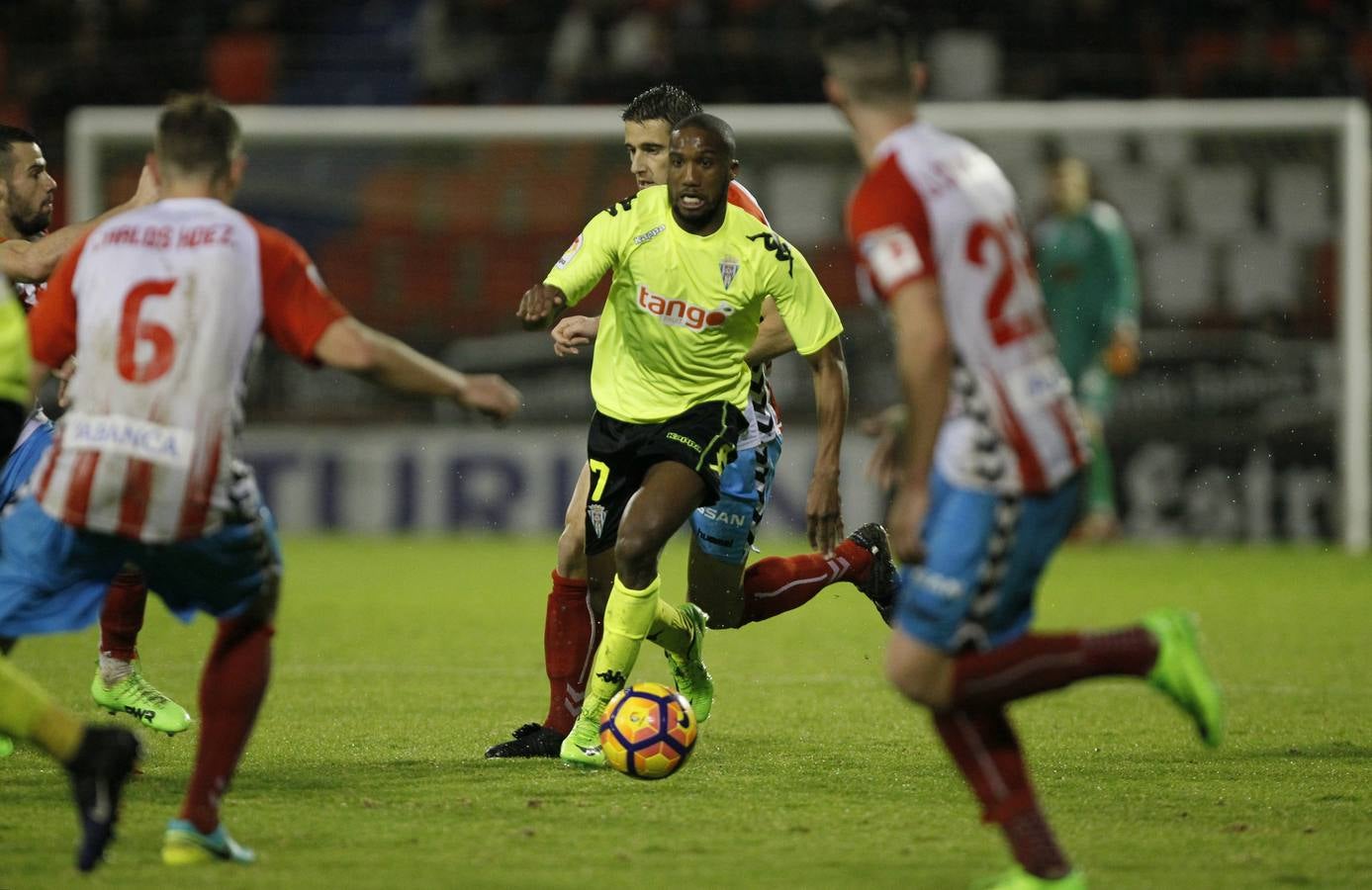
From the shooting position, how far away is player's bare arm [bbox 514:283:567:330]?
6477mm

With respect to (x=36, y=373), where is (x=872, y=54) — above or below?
above

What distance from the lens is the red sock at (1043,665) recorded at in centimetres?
480

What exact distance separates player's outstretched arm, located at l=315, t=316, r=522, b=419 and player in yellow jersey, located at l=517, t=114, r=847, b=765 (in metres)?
1.85

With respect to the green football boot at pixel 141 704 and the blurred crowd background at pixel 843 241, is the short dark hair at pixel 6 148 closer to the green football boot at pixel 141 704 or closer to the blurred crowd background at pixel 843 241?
the green football boot at pixel 141 704

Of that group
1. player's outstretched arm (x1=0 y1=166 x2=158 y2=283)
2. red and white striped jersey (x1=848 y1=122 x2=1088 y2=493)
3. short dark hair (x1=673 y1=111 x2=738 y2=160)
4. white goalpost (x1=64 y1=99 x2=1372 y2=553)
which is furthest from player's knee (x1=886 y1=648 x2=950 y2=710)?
white goalpost (x1=64 y1=99 x2=1372 y2=553)

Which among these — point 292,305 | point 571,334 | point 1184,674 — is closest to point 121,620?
point 571,334

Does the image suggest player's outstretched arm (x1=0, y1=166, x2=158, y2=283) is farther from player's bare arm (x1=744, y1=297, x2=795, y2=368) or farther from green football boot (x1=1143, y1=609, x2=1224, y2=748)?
green football boot (x1=1143, y1=609, x2=1224, y2=748)

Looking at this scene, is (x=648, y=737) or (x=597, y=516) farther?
(x=597, y=516)

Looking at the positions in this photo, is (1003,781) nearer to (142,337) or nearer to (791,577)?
(142,337)

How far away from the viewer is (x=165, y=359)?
494cm

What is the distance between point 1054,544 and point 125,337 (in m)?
2.39

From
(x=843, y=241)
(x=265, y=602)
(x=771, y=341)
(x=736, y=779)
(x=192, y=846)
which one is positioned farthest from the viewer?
(x=843, y=241)

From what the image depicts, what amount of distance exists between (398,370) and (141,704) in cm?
315

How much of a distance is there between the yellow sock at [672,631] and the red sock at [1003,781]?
264 cm
